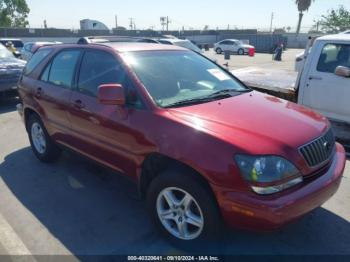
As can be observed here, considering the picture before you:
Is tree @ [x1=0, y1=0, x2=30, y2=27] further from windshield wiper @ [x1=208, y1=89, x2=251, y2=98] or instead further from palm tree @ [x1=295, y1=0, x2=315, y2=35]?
windshield wiper @ [x1=208, y1=89, x2=251, y2=98]

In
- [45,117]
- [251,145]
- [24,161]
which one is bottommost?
[24,161]

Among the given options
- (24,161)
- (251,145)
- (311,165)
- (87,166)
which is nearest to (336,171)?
(311,165)

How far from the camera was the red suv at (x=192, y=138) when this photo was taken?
2.61 m

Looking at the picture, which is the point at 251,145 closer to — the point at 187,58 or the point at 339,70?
the point at 187,58

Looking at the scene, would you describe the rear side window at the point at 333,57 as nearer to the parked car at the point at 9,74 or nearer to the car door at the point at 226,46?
the parked car at the point at 9,74

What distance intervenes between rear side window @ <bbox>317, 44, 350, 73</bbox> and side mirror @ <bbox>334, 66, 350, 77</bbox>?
0.83 ft

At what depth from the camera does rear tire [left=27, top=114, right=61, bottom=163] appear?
16.3 feet

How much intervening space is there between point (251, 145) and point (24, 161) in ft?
13.1

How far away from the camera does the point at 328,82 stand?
5840 millimetres

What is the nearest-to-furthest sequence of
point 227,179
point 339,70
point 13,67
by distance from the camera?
point 227,179
point 339,70
point 13,67

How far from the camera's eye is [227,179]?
103 inches

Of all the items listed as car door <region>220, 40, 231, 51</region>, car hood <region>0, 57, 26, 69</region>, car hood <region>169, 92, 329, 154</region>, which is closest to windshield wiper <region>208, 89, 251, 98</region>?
car hood <region>169, 92, 329, 154</region>

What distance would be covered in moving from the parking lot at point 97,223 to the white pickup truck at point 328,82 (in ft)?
4.46

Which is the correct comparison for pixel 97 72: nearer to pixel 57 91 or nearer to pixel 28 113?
pixel 57 91
